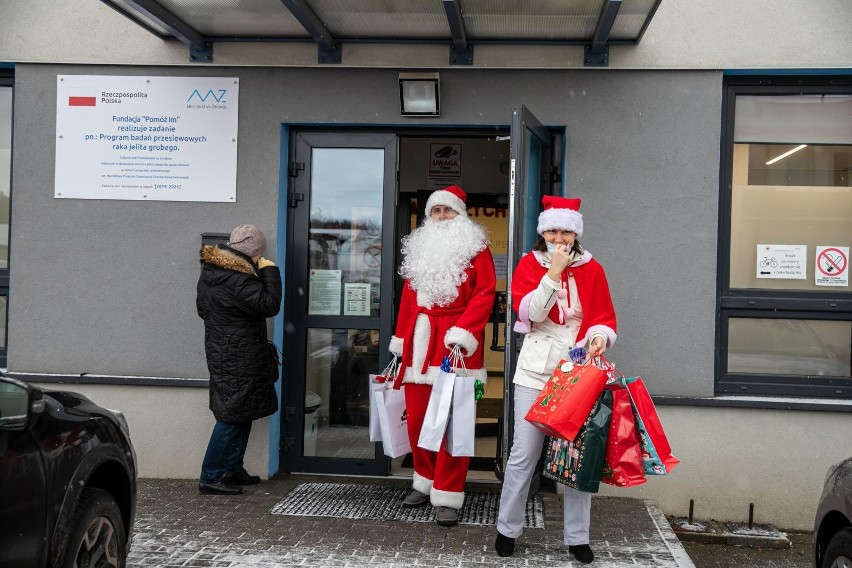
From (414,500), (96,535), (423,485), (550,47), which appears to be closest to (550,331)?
(423,485)

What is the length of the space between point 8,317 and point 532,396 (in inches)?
166

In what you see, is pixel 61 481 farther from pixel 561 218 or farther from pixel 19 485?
pixel 561 218

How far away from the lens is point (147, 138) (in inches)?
244

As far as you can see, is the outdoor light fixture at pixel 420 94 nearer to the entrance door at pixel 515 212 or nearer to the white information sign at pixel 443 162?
the entrance door at pixel 515 212

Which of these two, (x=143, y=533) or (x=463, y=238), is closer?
(x=143, y=533)

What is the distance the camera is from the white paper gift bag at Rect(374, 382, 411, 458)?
5.41 m

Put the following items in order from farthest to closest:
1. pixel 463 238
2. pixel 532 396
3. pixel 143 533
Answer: pixel 463 238 → pixel 143 533 → pixel 532 396

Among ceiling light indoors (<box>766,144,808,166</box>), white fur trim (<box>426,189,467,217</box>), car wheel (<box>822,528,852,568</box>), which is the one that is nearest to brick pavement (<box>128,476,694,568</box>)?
car wheel (<box>822,528,852,568</box>)

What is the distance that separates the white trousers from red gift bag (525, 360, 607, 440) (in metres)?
0.24

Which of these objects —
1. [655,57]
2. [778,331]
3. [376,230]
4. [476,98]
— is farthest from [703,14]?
[376,230]

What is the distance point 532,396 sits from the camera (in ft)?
14.9

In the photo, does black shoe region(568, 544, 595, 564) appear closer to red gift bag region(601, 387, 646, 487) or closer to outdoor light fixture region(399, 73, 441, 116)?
red gift bag region(601, 387, 646, 487)

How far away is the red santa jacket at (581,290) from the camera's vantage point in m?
4.52

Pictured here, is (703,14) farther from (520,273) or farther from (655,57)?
(520,273)
